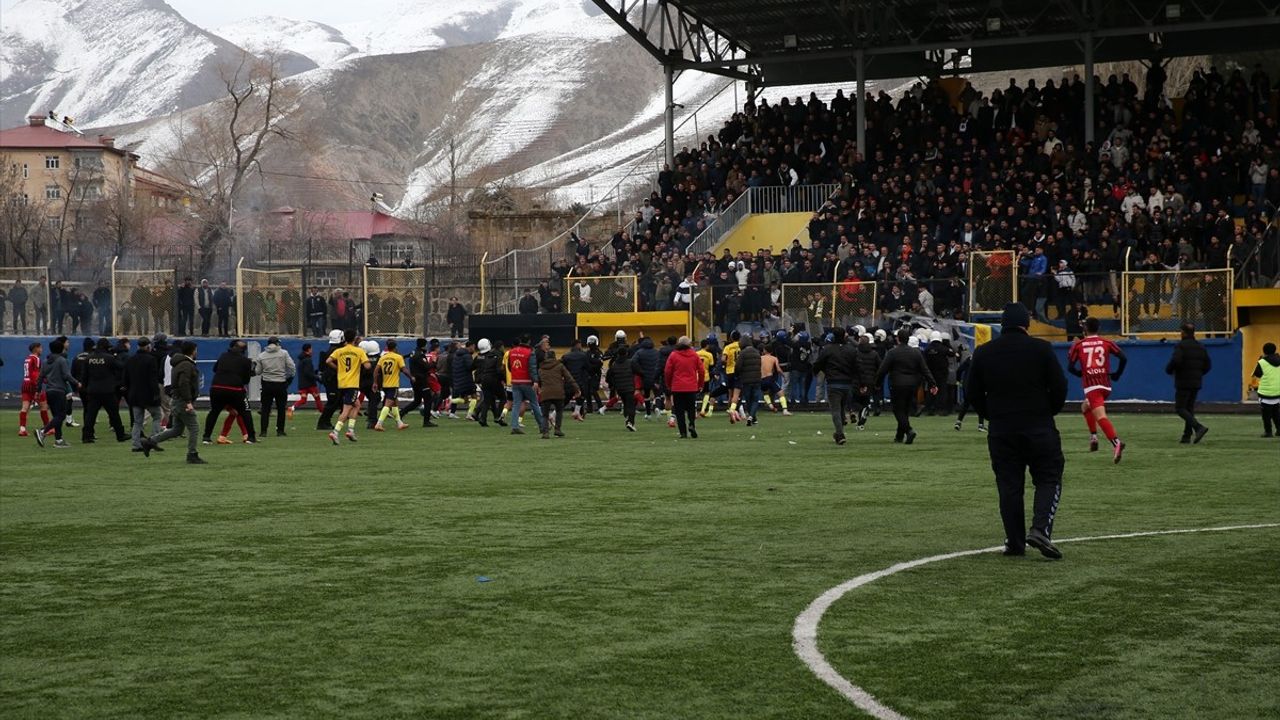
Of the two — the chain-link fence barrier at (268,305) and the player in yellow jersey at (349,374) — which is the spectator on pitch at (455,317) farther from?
Result: the player in yellow jersey at (349,374)

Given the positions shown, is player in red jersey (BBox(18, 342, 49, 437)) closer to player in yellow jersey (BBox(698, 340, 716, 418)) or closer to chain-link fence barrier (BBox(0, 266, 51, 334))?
player in yellow jersey (BBox(698, 340, 716, 418))

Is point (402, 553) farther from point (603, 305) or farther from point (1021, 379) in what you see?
point (603, 305)

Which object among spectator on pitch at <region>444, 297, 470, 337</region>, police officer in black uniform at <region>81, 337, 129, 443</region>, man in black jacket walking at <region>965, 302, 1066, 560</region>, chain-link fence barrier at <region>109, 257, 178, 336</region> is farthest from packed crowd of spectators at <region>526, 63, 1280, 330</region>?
man in black jacket walking at <region>965, 302, 1066, 560</region>

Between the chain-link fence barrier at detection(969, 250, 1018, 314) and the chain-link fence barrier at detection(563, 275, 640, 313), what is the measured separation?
8595mm

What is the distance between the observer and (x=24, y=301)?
44969 millimetres

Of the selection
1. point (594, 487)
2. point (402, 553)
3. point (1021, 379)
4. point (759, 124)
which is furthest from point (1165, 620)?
point (759, 124)

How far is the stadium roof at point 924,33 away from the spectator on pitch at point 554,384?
18324 mm

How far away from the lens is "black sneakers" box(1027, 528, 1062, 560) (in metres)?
11.0

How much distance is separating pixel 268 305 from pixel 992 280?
18.7 m

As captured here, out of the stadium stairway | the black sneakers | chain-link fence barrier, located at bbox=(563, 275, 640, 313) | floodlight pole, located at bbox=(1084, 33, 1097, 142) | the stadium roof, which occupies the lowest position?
the black sneakers

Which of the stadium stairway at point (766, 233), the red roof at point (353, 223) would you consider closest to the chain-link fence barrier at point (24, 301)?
the stadium stairway at point (766, 233)

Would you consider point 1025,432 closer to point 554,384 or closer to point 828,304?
point 554,384

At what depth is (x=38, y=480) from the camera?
19.2 m

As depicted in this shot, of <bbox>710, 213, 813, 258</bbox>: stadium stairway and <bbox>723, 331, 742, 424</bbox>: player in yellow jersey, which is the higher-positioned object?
<bbox>710, 213, 813, 258</bbox>: stadium stairway
